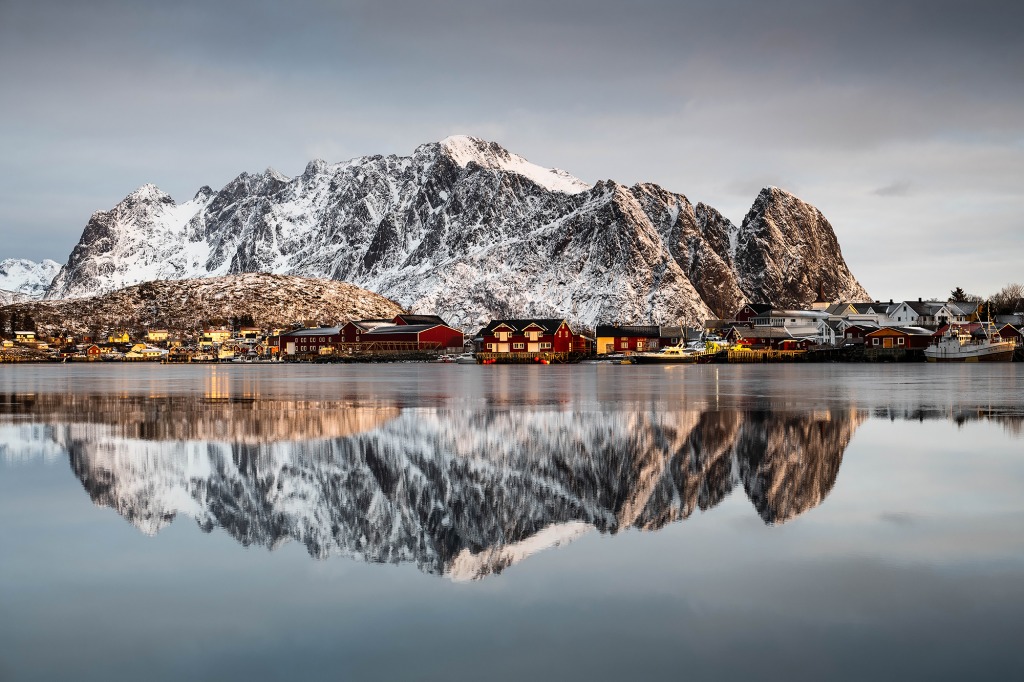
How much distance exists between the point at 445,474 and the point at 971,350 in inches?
4481

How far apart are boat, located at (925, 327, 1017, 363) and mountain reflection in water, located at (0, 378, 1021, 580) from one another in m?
91.9

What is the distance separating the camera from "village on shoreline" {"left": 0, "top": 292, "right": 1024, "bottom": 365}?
421 ft

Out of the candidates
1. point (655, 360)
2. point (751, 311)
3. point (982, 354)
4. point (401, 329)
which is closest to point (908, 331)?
point (982, 354)

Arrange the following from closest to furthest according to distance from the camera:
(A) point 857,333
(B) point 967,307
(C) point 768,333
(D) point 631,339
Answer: (A) point 857,333 < (C) point 768,333 < (D) point 631,339 < (B) point 967,307

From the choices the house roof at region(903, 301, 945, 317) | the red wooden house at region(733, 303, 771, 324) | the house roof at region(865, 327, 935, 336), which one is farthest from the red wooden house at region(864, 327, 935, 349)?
the red wooden house at region(733, 303, 771, 324)

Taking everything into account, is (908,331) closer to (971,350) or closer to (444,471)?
(971,350)

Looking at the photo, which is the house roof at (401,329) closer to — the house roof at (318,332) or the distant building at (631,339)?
the house roof at (318,332)

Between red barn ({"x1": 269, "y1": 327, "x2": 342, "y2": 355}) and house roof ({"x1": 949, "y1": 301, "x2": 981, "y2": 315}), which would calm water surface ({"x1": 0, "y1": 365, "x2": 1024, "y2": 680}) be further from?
house roof ({"x1": 949, "y1": 301, "x2": 981, "y2": 315})

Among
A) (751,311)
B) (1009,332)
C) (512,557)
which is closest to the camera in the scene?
(512,557)

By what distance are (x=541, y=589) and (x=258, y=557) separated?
12.6 ft

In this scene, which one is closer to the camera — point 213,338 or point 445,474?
point 445,474

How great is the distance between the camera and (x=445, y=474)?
17.4 metres

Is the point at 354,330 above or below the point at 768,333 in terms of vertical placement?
above

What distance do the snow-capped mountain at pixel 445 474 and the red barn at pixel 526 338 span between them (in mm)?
105930
